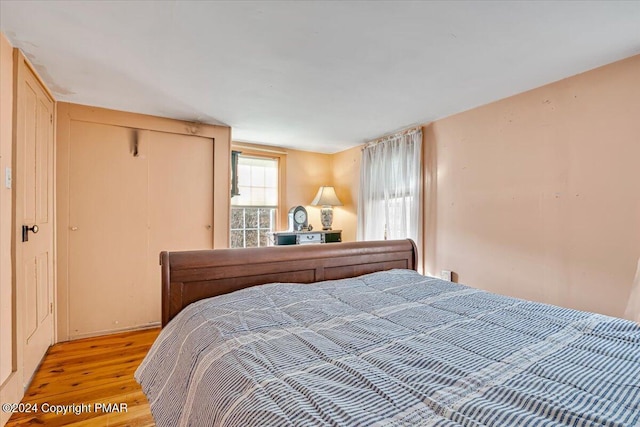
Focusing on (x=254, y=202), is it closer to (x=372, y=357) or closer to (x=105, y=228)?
(x=105, y=228)

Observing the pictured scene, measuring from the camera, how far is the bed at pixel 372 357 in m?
0.72

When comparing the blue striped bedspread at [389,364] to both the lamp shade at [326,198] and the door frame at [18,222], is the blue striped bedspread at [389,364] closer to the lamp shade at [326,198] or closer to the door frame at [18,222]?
the door frame at [18,222]

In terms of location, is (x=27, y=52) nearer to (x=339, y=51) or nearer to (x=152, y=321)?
(x=339, y=51)

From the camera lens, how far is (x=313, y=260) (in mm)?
2119

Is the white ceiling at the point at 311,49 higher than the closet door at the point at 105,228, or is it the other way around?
the white ceiling at the point at 311,49

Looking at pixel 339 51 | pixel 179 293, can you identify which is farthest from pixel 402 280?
pixel 339 51

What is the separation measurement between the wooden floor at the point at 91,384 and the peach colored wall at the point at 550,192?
2.89m

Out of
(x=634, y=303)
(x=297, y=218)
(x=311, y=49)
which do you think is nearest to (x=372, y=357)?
(x=311, y=49)

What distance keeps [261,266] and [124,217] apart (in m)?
1.99

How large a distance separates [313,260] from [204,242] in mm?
1855

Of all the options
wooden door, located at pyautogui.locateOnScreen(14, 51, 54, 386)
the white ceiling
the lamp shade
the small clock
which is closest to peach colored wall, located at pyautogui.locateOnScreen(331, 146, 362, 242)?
the lamp shade

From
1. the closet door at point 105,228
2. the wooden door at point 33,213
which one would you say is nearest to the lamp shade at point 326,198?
the closet door at point 105,228

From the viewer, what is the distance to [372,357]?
0.99m

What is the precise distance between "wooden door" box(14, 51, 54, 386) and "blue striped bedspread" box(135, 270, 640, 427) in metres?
1.34
